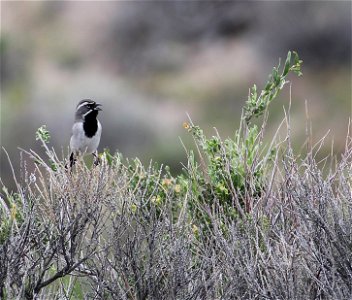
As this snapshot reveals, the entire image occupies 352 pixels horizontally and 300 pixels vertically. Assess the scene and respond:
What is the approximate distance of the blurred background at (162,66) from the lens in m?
29.7

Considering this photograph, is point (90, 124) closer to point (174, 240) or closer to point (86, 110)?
point (86, 110)

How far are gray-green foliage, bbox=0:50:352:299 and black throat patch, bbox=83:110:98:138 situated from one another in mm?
2352

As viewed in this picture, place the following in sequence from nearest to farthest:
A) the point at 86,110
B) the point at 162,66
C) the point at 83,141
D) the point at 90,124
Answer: the point at 83,141 → the point at 90,124 → the point at 86,110 → the point at 162,66

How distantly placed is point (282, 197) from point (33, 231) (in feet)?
5.86

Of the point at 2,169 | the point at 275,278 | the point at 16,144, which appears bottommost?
the point at 275,278

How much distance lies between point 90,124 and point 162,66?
2874 cm

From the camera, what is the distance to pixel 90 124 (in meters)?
9.61

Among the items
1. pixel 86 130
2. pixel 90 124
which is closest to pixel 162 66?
pixel 90 124

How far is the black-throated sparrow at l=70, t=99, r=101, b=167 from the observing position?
9281 millimetres

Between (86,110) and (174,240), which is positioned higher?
(86,110)

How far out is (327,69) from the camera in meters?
33.6

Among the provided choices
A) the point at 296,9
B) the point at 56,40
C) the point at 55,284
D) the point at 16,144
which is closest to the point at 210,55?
the point at 296,9

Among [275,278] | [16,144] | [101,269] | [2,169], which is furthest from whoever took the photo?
[16,144]

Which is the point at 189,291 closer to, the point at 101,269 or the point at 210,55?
the point at 101,269
